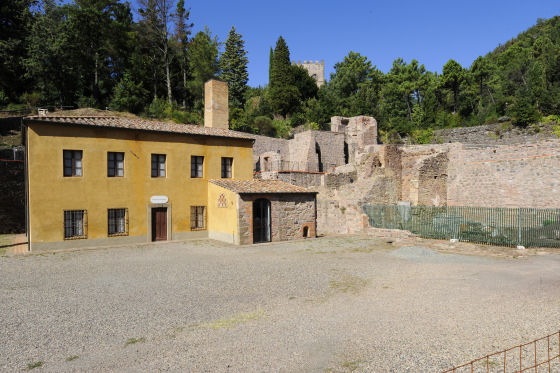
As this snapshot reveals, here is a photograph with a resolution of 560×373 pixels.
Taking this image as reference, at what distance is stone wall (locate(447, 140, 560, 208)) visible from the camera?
2094cm

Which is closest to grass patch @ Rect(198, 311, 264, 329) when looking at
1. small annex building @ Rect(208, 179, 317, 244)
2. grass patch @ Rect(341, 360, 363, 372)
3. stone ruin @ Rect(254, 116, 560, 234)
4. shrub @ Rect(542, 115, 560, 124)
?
grass patch @ Rect(341, 360, 363, 372)

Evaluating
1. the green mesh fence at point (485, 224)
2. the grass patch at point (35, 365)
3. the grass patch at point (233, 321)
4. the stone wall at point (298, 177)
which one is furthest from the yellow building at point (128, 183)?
the grass patch at point (35, 365)

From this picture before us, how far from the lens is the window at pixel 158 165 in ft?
64.0

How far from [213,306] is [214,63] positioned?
159 feet

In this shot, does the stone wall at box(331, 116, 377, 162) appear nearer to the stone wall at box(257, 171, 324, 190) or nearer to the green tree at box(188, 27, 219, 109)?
the stone wall at box(257, 171, 324, 190)

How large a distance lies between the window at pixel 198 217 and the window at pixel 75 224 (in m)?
5.57

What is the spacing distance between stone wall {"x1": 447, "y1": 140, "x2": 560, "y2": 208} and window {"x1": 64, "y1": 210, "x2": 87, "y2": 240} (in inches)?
980

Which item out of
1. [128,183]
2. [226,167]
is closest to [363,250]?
[226,167]

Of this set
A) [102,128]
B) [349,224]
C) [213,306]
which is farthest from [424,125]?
[213,306]

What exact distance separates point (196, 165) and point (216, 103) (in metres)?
6.09

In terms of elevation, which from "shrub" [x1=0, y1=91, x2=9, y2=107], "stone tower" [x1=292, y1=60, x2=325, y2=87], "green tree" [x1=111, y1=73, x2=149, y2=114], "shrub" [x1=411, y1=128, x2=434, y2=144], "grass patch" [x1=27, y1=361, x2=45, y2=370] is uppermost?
"stone tower" [x1=292, y1=60, x2=325, y2=87]

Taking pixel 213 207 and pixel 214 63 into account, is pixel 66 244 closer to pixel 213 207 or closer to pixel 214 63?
pixel 213 207

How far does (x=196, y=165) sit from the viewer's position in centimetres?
2095

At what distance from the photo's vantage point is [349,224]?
75.5 ft
